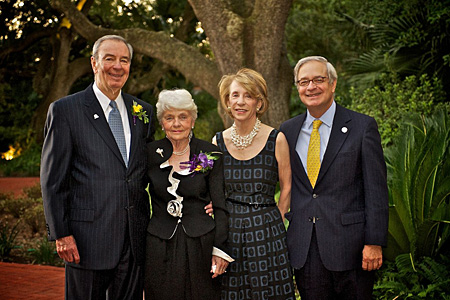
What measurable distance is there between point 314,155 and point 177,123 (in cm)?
99

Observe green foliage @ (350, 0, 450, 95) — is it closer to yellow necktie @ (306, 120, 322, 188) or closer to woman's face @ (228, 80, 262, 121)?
yellow necktie @ (306, 120, 322, 188)

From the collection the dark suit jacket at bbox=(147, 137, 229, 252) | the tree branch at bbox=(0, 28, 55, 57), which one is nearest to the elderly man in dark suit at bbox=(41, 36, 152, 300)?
the dark suit jacket at bbox=(147, 137, 229, 252)

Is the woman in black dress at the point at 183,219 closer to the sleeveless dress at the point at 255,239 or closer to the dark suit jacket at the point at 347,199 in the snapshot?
the sleeveless dress at the point at 255,239

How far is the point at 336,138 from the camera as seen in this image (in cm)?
330

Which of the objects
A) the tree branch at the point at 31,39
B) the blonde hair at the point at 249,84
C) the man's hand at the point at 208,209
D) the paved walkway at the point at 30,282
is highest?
the tree branch at the point at 31,39

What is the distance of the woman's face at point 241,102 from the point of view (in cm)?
341

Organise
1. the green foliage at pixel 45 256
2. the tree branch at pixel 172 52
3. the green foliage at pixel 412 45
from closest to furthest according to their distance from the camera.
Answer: the green foliage at pixel 45 256
the green foliage at pixel 412 45
the tree branch at pixel 172 52

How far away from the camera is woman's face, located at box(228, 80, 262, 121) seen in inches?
134

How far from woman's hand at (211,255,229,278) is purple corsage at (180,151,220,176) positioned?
1.98 ft

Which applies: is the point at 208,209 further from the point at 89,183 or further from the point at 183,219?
the point at 89,183

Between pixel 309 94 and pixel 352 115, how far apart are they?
0.34 meters

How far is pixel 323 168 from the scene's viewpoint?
3258mm

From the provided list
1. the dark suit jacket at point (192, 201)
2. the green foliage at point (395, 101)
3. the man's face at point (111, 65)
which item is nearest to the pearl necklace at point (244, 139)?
the dark suit jacket at point (192, 201)

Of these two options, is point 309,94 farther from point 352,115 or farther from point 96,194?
point 96,194
